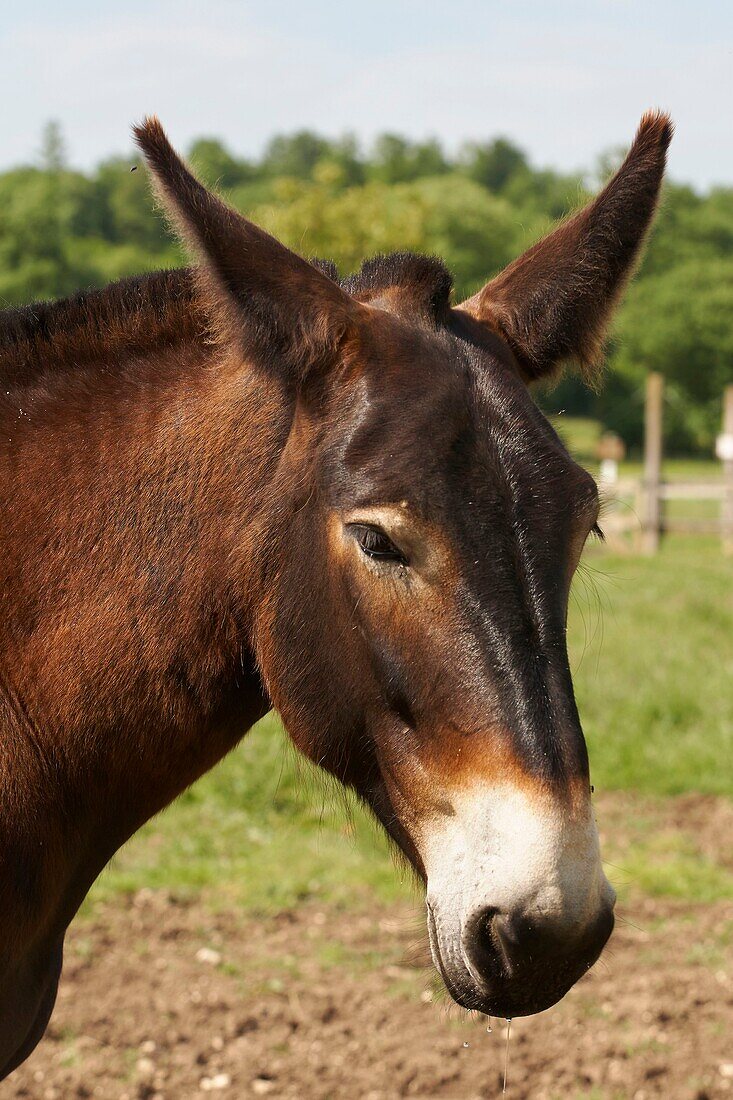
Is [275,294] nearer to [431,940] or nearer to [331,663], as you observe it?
[331,663]

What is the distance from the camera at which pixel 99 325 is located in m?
2.72

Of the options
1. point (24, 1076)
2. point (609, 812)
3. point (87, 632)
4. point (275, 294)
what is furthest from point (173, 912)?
point (275, 294)

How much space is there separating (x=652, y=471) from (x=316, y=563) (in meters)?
21.9

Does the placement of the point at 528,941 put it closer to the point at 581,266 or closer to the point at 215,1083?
the point at 581,266

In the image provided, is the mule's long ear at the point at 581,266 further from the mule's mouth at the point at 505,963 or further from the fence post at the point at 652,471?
the fence post at the point at 652,471

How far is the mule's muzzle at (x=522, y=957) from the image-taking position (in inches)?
77.0

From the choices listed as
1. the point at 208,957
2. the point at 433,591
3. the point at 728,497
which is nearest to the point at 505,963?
the point at 433,591

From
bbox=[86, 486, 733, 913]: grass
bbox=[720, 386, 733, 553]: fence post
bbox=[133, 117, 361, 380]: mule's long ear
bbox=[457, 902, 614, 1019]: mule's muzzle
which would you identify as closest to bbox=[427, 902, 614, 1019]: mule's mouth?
bbox=[457, 902, 614, 1019]: mule's muzzle

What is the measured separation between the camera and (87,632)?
2.47 meters

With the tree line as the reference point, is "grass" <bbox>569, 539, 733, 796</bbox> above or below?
above

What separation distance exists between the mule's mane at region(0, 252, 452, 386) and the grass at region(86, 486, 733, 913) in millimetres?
1763

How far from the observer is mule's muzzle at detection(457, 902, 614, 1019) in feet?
6.41

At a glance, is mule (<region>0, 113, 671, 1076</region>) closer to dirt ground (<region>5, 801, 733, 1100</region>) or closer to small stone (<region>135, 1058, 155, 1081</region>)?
small stone (<region>135, 1058, 155, 1081</region>)

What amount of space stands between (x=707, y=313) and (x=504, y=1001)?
2514 inches
